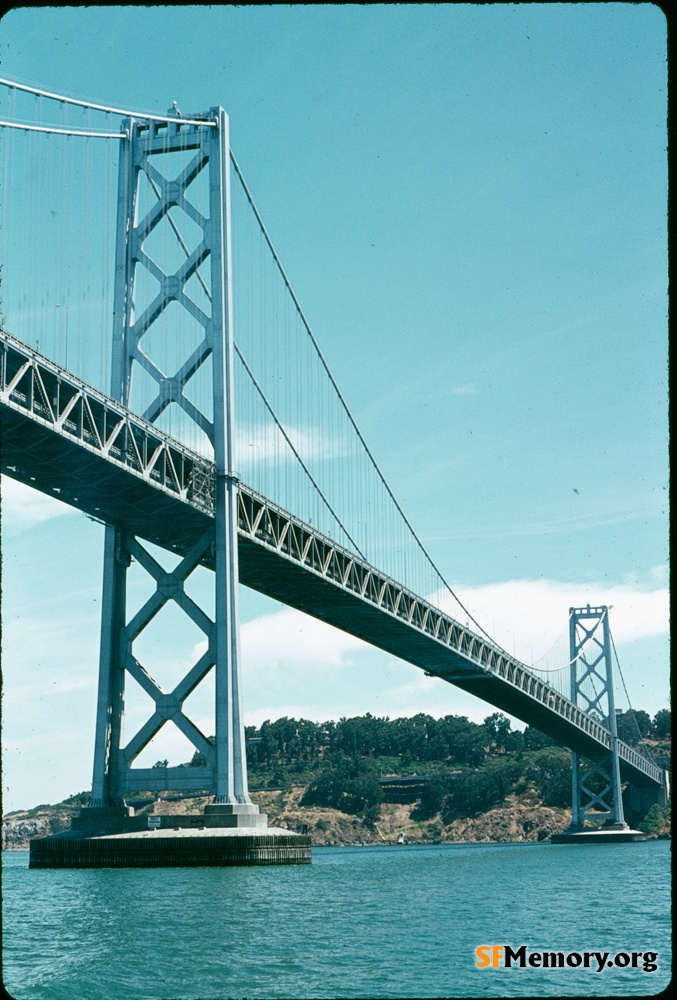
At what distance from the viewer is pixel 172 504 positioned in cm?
3247

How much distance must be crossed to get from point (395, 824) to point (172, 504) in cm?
6578

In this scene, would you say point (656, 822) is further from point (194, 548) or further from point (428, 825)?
point (194, 548)

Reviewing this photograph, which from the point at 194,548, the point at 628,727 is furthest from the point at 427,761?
the point at 194,548

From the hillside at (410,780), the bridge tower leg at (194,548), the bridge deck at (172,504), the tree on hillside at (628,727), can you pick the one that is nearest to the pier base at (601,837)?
the hillside at (410,780)

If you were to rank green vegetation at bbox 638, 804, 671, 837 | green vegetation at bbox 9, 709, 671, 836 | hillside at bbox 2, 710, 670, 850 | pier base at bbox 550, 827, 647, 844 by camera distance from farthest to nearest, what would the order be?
green vegetation at bbox 9, 709, 671, 836 → hillside at bbox 2, 710, 670, 850 → green vegetation at bbox 638, 804, 671, 837 → pier base at bbox 550, 827, 647, 844

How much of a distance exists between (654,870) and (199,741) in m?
13.6

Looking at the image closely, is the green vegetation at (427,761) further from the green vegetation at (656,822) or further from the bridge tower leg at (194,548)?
the bridge tower leg at (194,548)

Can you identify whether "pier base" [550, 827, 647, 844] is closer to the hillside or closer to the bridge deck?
the hillside

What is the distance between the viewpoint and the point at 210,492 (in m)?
33.2

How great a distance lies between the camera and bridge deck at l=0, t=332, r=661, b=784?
2806 cm

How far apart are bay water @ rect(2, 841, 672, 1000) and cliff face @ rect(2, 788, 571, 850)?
55.3m

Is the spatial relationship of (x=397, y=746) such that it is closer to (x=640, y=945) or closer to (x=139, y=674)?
(x=139, y=674)

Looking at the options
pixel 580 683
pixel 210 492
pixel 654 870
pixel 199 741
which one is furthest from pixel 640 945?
pixel 580 683
